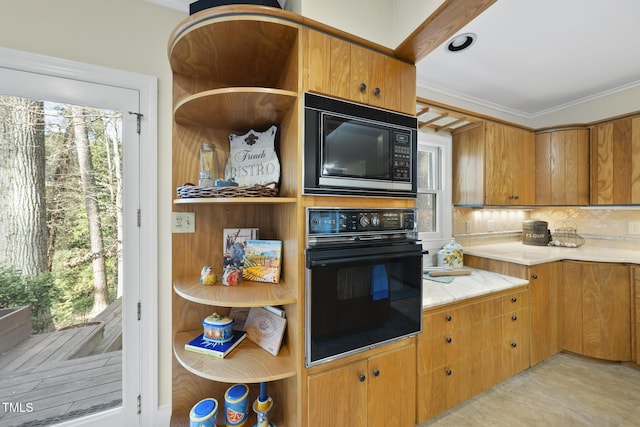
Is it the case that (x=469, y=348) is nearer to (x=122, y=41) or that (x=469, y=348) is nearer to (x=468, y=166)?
(x=468, y=166)

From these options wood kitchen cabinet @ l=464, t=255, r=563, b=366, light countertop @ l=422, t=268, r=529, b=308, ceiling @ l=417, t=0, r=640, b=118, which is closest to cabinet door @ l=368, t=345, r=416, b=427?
light countertop @ l=422, t=268, r=529, b=308

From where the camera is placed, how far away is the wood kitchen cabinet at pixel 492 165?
7.80 feet

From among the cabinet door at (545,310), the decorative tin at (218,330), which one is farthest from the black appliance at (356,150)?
the cabinet door at (545,310)

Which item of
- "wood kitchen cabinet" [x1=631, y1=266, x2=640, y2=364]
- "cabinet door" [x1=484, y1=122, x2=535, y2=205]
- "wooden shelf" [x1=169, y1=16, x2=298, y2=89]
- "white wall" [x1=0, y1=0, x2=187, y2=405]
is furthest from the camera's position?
"cabinet door" [x1=484, y1=122, x2=535, y2=205]

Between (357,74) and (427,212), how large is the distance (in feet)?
5.44

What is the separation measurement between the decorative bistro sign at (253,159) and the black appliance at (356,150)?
30 cm

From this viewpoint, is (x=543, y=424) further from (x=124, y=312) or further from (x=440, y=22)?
(x=124, y=312)

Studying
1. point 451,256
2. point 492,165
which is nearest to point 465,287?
point 451,256

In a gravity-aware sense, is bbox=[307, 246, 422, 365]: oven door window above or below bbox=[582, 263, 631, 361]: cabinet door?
above

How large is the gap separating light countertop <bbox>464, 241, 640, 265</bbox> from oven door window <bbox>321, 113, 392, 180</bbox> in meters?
1.73

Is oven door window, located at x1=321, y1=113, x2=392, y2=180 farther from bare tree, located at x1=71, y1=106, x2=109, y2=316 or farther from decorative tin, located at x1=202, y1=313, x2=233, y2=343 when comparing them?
bare tree, located at x1=71, y1=106, x2=109, y2=316

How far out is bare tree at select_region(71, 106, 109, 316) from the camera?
1.43m

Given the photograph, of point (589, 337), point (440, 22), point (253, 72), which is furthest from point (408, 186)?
point (589, 337)

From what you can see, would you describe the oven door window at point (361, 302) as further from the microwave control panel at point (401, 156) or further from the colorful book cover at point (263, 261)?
the microwave control panel at point (401, 156)
